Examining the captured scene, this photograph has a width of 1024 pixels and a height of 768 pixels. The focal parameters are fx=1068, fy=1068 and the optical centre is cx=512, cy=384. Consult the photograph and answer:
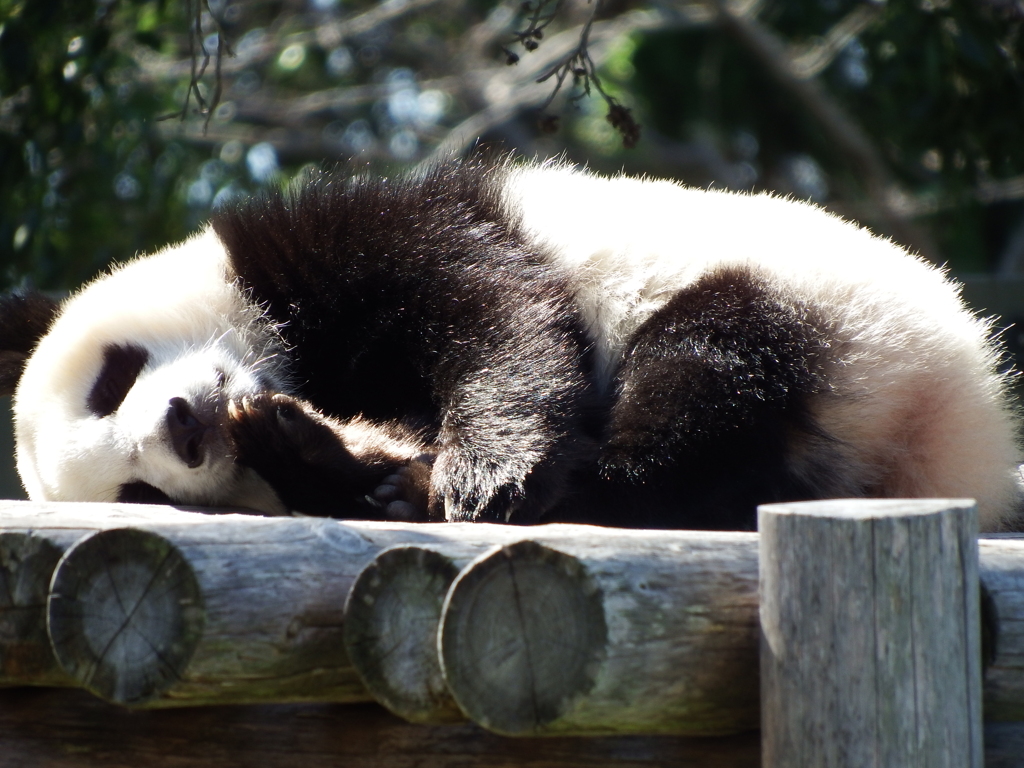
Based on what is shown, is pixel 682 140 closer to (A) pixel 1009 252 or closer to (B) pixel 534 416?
(A) pixel 1009 252

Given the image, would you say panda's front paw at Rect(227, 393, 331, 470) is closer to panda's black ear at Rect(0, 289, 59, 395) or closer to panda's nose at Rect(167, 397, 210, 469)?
panda's nose at Rect(167, 397, 210, 469)

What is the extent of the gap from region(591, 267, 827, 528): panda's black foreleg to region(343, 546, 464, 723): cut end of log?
2.68 feet

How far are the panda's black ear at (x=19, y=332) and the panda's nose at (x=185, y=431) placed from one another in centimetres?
74

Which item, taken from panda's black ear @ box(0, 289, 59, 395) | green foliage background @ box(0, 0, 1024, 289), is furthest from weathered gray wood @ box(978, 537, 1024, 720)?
panda's black ear @ box(0, 289, 59, 395)

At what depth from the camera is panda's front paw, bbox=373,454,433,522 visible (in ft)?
7.59

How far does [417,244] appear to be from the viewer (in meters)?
2.64

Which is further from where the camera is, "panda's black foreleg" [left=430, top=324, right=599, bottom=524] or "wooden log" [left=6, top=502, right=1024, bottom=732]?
"panda's black foreleg" [left=430, top=324, right=599, bottom=524]

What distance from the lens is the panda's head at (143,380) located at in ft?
8.15

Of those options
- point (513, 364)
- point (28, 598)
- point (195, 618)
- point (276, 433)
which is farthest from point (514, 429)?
point (28, 598)

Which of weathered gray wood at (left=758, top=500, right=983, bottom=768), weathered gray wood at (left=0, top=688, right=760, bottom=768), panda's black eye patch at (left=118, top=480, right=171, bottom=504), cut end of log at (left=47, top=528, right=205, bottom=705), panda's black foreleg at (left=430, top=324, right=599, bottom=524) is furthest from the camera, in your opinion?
panda's black eye patch at (left=118, top=480, right=171, bottom=504)

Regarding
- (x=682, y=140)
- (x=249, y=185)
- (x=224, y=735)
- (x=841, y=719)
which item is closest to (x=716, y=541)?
(x=841, y=719)

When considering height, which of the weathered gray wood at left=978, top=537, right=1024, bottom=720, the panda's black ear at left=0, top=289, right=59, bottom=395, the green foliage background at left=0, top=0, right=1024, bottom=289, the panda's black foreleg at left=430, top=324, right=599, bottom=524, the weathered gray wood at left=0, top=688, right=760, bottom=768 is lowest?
the weathered gray wood at left=0, top=688, right=760, bottom=768

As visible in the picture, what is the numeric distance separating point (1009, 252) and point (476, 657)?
354 inches

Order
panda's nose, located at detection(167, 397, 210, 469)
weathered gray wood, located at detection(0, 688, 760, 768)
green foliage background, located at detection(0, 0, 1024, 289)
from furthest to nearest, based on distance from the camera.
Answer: green foliage background, located at detection(0, 0, 1024, 289)
panda's nose, located at detection(167, 397, 210, 469)
weathered gray wood, located at detection(0, 688, 760, 768)
